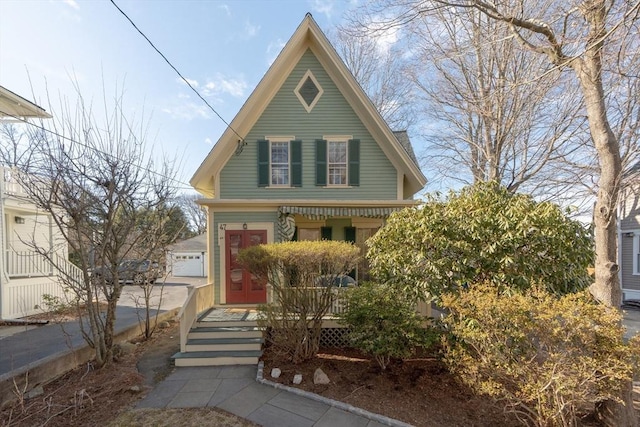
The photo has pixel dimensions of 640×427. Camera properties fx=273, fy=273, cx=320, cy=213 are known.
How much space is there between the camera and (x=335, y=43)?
16.0 meters

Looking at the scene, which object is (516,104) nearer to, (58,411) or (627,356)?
(627,356)

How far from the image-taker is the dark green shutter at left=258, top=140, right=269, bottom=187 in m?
8.84

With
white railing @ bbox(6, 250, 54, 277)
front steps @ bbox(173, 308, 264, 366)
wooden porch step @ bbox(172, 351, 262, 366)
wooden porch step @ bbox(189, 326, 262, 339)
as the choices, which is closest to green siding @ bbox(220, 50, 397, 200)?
front steps @ bbox(173, 308, 264, 366)

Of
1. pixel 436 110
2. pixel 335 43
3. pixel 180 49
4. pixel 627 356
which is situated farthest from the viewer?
pixel 335 43

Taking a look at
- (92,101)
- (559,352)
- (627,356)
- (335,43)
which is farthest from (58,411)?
(335,43)

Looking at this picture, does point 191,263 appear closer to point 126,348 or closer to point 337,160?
point 126,348

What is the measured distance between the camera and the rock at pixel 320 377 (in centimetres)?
461

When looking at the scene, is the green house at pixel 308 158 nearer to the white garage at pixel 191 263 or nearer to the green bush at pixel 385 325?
the green bush at pixel 385 325

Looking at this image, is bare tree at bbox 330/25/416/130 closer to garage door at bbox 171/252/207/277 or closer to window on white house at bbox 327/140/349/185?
window on white house at bbox 327/140/349/185

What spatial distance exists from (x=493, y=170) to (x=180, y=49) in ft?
39.1

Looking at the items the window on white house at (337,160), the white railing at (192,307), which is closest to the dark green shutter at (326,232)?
the window on white house at (337,160)

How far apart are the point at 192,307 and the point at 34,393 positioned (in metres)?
2.60

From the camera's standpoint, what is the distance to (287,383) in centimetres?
464

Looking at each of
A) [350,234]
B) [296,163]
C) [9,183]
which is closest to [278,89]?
[296,163]
